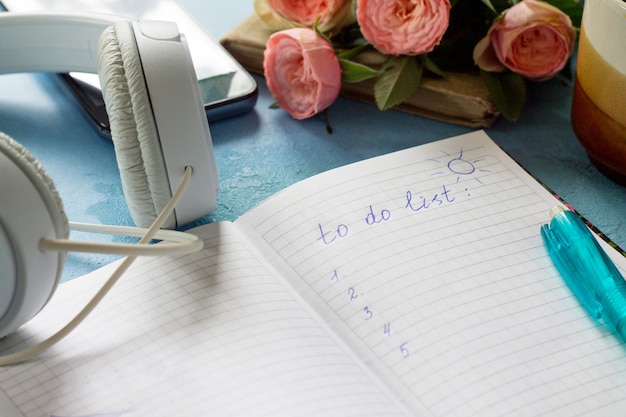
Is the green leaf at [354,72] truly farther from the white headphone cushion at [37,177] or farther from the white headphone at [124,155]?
the white headphone cushion at [37,177]

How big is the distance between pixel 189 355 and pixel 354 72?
1.13 feet

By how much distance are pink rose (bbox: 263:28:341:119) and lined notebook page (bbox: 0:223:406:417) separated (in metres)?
0.21

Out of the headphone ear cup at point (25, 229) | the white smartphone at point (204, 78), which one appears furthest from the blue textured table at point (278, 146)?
the headphone ear cup at point (25, 229)

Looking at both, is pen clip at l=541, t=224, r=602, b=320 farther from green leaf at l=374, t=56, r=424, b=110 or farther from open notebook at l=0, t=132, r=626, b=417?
green leaf at l=374, t=56, r=424, b=110

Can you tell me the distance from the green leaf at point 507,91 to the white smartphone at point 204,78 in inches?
9.0

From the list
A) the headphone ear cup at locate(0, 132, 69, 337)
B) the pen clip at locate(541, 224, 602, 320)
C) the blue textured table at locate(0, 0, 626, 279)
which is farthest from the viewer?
the blue textured table at locate(0, 0, 626, 279)

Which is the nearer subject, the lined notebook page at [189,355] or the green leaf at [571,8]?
the lined notebook page at [189,355]

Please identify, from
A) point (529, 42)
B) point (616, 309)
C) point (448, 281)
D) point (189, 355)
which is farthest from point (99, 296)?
point (529, 42)

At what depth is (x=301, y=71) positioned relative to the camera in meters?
0.73

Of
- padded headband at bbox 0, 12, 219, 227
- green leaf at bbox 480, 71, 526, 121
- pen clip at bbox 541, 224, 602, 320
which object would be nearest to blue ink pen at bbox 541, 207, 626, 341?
pen clip at bbox 541, 224, 602, 320

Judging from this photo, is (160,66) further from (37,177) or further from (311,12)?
(311,12)

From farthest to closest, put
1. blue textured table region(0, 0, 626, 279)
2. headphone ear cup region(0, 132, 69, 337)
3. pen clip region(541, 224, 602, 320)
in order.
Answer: blue textured table region(0, 0, 626, 279)
pen clip region(541, 224, 602, 320)
headphone ear cup region(0, 132, 69, 337)

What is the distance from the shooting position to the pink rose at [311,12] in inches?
29.7

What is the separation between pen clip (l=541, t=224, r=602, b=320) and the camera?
0.55 meters
